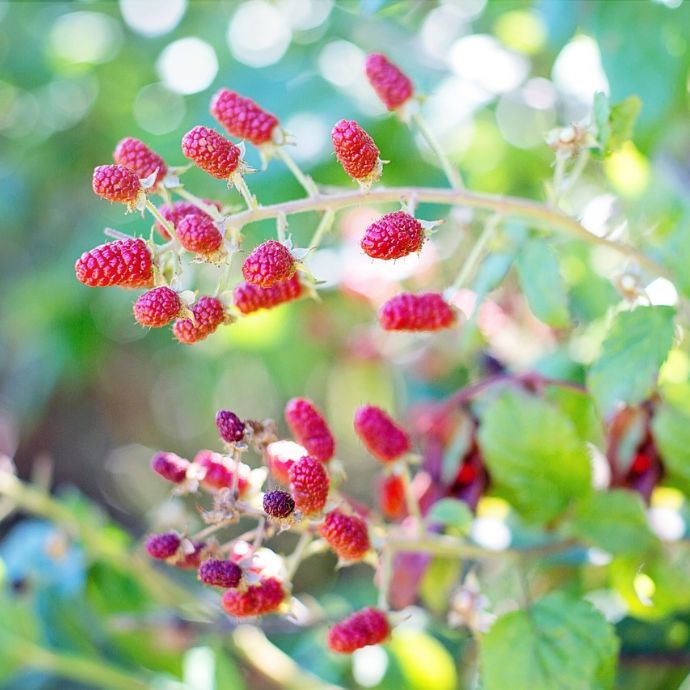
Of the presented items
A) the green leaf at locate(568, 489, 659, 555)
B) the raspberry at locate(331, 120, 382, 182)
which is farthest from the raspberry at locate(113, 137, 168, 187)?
the green leaf at locate(568, 489, 659, 555)

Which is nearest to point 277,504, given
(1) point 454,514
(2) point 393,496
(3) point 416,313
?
(3) point 416,313

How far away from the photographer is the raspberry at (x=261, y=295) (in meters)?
1.00

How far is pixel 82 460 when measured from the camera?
355 cm

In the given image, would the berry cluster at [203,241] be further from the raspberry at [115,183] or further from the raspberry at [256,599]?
the raspberry at [256,599]

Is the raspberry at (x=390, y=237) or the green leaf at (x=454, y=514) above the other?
the raspberry at (x=390, y=237)

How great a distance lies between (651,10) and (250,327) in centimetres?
123

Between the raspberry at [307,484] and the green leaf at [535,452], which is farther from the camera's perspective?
the green leaf at [535,452]

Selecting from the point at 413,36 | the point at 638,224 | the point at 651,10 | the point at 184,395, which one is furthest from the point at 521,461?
the point at 184,395

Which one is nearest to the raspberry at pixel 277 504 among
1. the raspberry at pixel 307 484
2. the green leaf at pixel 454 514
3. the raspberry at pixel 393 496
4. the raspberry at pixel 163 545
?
the raspberry at pixel 307 484

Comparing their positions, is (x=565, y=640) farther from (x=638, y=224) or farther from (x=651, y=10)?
(x=651, y=10)

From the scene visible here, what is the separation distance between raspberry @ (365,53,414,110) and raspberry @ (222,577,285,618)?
1.88ft

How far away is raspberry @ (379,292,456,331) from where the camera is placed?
42.6 inches

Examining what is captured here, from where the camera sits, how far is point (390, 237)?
903mm

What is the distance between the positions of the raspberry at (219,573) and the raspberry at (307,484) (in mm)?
88
